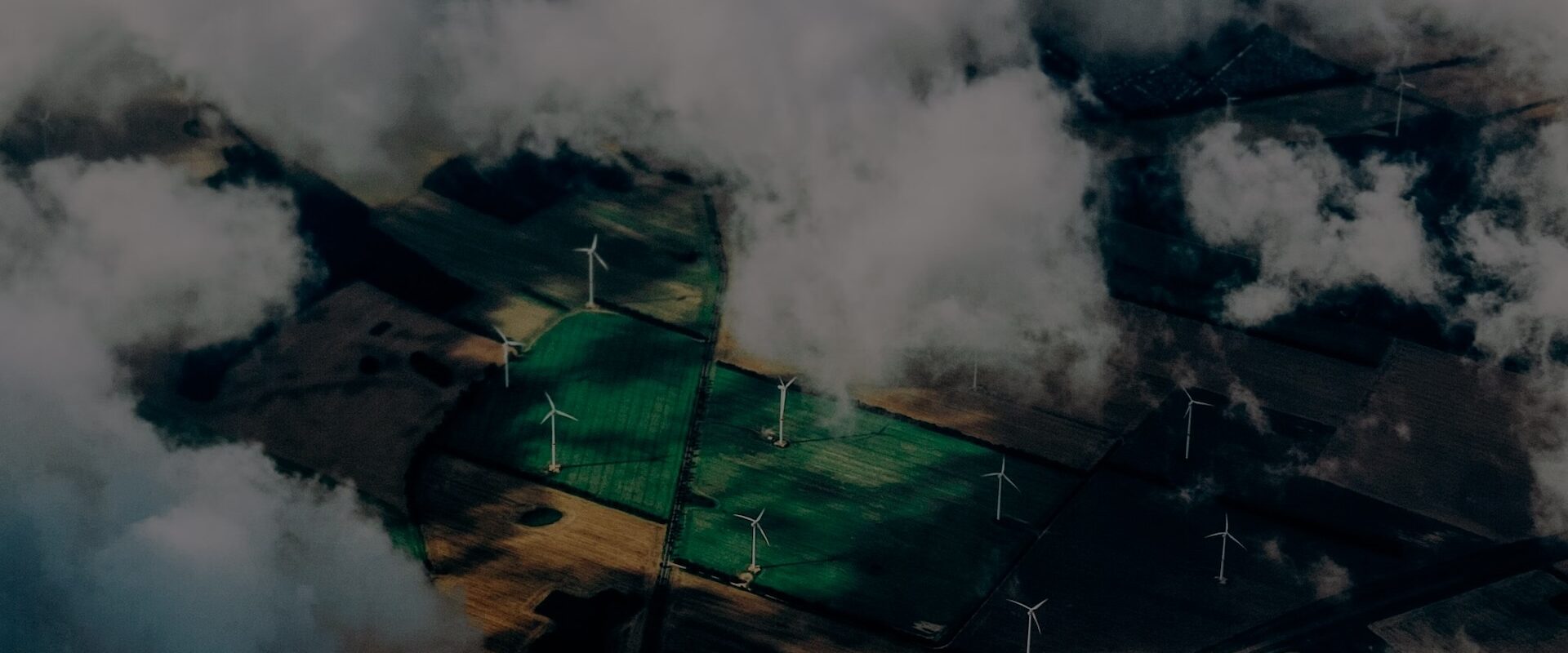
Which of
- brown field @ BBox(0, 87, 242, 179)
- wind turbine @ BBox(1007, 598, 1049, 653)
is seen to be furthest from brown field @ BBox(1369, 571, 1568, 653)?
brown field @ BBox(0, 87, 242, 179)

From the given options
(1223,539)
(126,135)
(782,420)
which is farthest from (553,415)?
(126,135)

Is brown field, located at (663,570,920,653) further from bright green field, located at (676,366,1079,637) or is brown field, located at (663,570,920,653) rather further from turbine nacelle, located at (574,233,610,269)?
turbine nacelle, located at (574,233,610,269)

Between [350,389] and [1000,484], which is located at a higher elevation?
[1000,484]

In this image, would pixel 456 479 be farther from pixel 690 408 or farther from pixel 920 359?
pixel 920 359

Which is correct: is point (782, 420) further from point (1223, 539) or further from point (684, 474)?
point (1223, 539)

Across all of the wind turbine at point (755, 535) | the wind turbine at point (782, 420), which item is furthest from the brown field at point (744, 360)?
the wind turbine at point (755, 535)

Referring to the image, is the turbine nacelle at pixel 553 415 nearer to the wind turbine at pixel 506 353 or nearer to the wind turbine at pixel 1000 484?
the wind turbine at pixel 506 353
